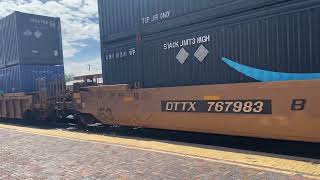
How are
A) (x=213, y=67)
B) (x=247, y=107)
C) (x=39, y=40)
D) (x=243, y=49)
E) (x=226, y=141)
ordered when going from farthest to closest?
(x=39, y=40) < (x=226, y=141) < (x=213, y=67) < (x=243, y=49) < (x=247, y=107)

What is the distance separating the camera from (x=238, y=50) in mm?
7871

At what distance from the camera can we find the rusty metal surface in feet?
20.9

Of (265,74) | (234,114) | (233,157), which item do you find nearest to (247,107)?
(234,114)

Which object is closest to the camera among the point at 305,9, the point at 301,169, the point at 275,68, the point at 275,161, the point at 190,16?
the point at 301,169

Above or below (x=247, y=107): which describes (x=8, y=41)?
above

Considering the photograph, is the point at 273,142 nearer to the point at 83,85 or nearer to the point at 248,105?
the point at 248,105

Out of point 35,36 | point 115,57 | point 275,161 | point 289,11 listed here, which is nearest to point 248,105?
point 275,161

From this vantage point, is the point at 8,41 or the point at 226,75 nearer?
the point at 226,75

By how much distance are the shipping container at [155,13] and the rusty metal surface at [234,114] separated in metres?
1.65

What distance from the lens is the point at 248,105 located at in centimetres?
718

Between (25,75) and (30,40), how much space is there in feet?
4.84

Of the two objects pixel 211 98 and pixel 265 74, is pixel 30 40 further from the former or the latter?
pixel 265 74

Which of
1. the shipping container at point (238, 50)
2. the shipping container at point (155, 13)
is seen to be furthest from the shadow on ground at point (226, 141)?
the shipping container at point (155, 13)

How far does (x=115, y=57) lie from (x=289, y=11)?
18.3 feet
